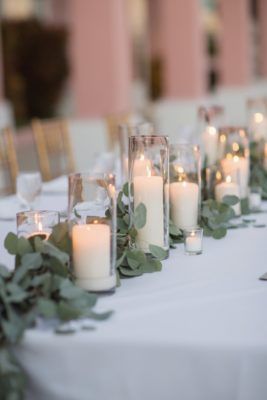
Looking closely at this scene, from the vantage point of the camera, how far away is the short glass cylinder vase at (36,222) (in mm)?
1787

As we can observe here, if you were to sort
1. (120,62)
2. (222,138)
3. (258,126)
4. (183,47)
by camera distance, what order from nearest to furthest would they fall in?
(222,138)
(258,126)
(120,62)
(183,47)

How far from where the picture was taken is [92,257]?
1607 millimetres

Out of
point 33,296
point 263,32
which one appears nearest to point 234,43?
point 263,32

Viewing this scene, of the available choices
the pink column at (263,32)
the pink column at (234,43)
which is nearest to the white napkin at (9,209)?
the pink column at (234,43)

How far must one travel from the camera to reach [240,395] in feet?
4.60

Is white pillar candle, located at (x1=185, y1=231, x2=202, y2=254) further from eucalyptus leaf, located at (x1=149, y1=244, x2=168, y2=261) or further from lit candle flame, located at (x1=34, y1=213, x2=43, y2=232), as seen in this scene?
lit candle flame, located at (x1=34, y1=213, x2=43, y2=232)

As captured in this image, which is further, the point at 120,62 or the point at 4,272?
the point at 120,62

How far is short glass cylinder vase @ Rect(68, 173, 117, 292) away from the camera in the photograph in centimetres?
161

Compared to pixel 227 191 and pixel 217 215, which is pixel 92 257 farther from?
pixel 227 191

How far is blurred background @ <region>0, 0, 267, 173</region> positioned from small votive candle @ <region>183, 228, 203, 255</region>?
3173 mm

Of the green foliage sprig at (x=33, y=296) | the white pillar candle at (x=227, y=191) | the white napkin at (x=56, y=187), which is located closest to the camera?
the green foliage sprig at (x=33, y=296)

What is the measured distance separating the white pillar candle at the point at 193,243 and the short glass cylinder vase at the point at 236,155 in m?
0.59

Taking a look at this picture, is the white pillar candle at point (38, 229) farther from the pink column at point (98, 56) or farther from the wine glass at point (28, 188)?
the pink column at point (98, 56)

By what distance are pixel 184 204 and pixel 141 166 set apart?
27cm
